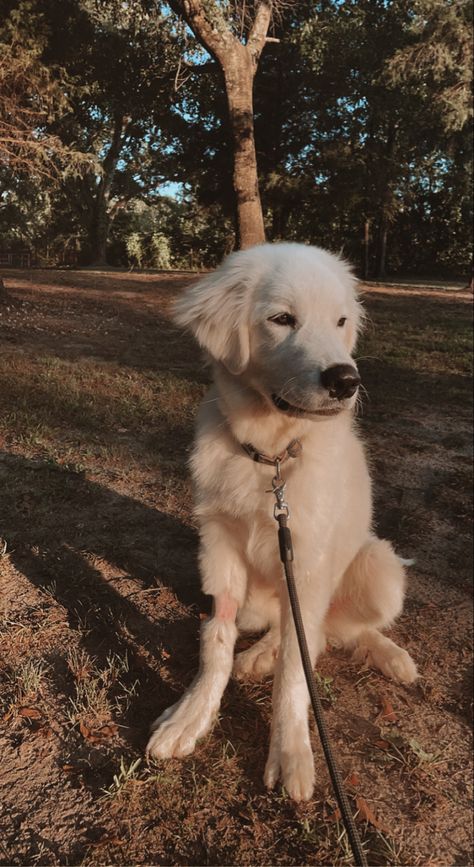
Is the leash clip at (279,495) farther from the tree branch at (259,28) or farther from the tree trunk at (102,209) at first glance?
the tree trunk at (102,209)

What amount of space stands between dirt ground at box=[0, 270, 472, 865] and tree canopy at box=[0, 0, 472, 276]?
21.9 feet

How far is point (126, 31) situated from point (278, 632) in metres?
19.0

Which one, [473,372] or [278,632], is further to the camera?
[473,372]

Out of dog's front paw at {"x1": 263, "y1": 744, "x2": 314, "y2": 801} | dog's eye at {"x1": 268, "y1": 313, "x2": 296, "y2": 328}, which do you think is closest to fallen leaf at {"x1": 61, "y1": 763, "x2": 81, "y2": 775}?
dog's front paw at {"x1": 263, "y1": 744, "x2": 314, "y2": 801}

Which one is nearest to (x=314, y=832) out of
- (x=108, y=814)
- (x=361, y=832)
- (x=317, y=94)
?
(x=361, y=832)

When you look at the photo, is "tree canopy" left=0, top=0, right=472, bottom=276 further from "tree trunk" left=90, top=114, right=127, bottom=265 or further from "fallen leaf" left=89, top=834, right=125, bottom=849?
"fallen leaf" left=89, top=834, right=125, bottom=849

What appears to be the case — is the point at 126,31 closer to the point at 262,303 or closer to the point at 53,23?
the point at 53,23

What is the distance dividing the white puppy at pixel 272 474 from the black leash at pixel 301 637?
0.14 feet

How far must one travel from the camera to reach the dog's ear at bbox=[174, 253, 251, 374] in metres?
2.16

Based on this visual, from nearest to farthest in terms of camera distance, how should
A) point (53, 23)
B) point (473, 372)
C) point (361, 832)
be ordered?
1. point (361, 832)
2. point (473, 372)
3. point (53, 23)

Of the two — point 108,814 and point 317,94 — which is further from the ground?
point 317,94

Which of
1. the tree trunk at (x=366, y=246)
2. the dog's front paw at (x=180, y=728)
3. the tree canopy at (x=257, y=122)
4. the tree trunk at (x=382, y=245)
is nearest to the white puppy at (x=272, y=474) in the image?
the dog's front paw at (x=180, y=728)

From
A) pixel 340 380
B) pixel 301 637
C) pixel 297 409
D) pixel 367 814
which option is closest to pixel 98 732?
pixel 301 637

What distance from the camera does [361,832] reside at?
1.80 metres
